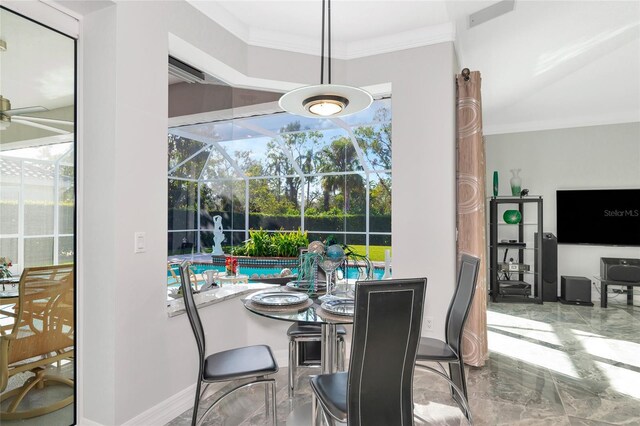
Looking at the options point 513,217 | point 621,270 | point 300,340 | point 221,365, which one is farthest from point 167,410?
point 621,270

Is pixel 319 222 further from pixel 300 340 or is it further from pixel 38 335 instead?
pixel 38 335

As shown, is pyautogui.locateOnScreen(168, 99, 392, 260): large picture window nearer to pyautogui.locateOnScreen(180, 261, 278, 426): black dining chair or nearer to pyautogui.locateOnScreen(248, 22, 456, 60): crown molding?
pyautogui.locateOnScreen(248, 22, 456, 60): crown molding

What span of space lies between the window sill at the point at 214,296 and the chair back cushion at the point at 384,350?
142cm

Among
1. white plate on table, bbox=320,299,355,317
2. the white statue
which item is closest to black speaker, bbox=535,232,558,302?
white plate on table, bbox=320,299,355,317

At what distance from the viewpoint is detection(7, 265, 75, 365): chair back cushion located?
183cm

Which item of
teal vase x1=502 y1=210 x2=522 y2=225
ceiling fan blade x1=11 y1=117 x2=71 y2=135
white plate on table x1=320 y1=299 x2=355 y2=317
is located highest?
ceiling fan blade x1=11 y1=117 x2=71 y2=135

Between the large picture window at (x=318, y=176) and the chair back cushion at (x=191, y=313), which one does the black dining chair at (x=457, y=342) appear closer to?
the chair back cushion at (x=191, y=313)

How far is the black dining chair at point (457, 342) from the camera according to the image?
216cm

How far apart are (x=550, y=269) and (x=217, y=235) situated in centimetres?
504

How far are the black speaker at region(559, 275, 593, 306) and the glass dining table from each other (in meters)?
4.68

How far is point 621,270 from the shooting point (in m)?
5.14

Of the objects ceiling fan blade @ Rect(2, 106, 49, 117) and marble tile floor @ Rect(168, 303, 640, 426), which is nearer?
ceiling fan blade @ Rect(2, 106, 49, 117)

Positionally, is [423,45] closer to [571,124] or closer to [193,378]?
[193,378]

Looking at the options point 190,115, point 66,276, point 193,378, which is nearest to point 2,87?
point 66,276
